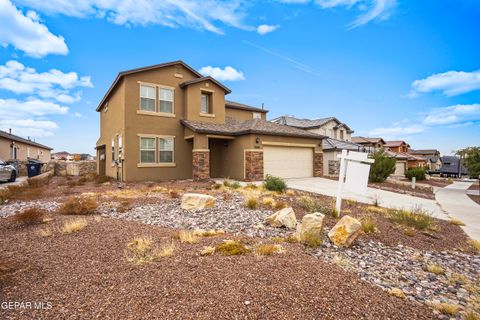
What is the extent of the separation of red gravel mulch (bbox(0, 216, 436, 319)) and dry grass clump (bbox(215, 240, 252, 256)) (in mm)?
160

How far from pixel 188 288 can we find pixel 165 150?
1440 centimetres

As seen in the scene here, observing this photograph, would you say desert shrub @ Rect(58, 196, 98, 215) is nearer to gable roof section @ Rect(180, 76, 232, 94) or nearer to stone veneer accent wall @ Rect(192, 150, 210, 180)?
stone veneer accent wall @ Rect(192, 150, 210, 180)

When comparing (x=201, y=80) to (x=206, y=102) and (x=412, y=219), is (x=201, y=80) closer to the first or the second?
(x=206, y=102)

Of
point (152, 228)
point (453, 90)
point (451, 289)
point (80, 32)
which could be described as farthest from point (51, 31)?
point (453, 90)

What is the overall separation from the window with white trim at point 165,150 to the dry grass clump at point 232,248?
42.8 ft

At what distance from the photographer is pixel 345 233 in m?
5.06

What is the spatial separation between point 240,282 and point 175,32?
17.5 m

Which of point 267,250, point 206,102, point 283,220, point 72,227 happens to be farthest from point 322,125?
point 72,227

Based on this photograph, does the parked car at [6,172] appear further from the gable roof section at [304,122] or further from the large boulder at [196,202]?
the gable roof section at [304,122]

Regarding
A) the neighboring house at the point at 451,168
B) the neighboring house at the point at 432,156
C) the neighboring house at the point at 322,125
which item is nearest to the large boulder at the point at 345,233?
the neighboring house at the point at 322,125

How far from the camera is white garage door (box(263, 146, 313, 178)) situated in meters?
17.0

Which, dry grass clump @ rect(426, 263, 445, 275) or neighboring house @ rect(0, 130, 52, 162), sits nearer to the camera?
dry grass clump @ rect(426, 263, 445, 275)

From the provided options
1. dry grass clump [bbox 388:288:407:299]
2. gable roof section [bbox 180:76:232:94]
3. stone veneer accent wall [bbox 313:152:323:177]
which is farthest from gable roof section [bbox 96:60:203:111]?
dry grass clump [bbox 388:288:407:299]

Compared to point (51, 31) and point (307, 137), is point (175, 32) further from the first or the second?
point (307, 137)
